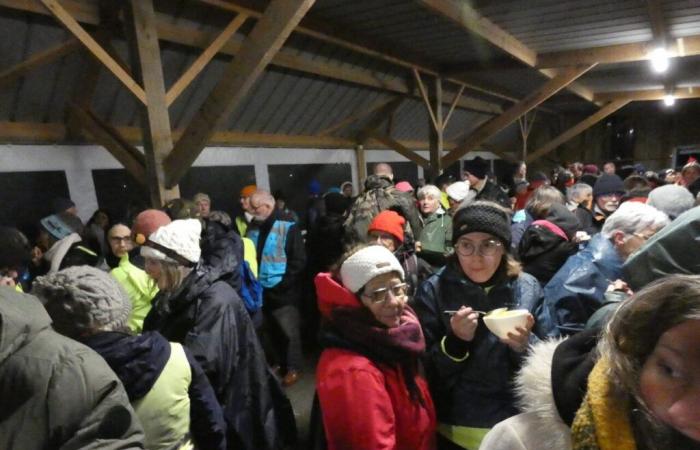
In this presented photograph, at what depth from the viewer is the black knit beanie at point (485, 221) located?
1868 mm

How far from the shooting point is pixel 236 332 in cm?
213

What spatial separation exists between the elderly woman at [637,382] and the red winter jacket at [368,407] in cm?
72

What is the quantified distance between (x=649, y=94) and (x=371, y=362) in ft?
42.9

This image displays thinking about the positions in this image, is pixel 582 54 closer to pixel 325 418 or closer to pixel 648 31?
pixel 648 31

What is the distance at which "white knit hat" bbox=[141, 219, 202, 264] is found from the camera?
2104 mm

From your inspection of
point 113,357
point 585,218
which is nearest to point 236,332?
point 113,357

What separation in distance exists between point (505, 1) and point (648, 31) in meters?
2.54

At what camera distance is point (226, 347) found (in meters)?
2.04

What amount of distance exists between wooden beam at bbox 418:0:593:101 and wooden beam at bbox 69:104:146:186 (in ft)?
10.3

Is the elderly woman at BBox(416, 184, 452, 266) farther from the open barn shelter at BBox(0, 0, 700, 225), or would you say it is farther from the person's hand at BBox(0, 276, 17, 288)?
the person's hand at BBox(0, 276, 17, 288)

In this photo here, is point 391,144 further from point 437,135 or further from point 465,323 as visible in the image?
point 465,323

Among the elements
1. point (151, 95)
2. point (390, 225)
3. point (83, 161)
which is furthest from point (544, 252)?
point (83, 161)

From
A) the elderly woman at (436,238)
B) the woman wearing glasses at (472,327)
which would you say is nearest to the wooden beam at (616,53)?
the elderly woman at (436,238)

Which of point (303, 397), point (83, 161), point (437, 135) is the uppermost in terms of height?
point (437, 135)
